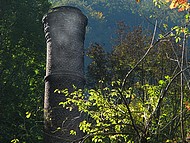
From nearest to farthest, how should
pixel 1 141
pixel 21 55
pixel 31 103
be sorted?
pixel 1 141, pixel 31 103, pixel 21 55

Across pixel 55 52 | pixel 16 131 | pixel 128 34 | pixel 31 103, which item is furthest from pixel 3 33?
pixel 55 52

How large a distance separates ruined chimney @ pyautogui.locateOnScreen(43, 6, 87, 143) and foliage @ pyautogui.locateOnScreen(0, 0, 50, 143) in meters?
7.99

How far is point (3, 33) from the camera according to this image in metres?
17.5

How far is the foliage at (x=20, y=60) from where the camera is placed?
15.4 metres

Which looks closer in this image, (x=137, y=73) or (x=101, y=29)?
(x=137, y=73)

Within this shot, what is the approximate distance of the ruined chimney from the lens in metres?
6.96

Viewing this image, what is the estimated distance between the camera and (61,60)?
7.24 m

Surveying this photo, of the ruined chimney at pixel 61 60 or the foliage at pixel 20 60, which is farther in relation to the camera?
the foliage at pixel 20 60

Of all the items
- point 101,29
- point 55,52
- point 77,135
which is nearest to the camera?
point 77,135

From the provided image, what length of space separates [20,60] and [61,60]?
10543 millimetres

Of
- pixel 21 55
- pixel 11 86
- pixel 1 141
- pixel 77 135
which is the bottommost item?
pixel 1 141

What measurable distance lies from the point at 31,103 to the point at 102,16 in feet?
182

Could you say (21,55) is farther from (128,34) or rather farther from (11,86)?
(128,34)

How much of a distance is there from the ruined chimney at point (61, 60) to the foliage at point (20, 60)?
7.99 meters
